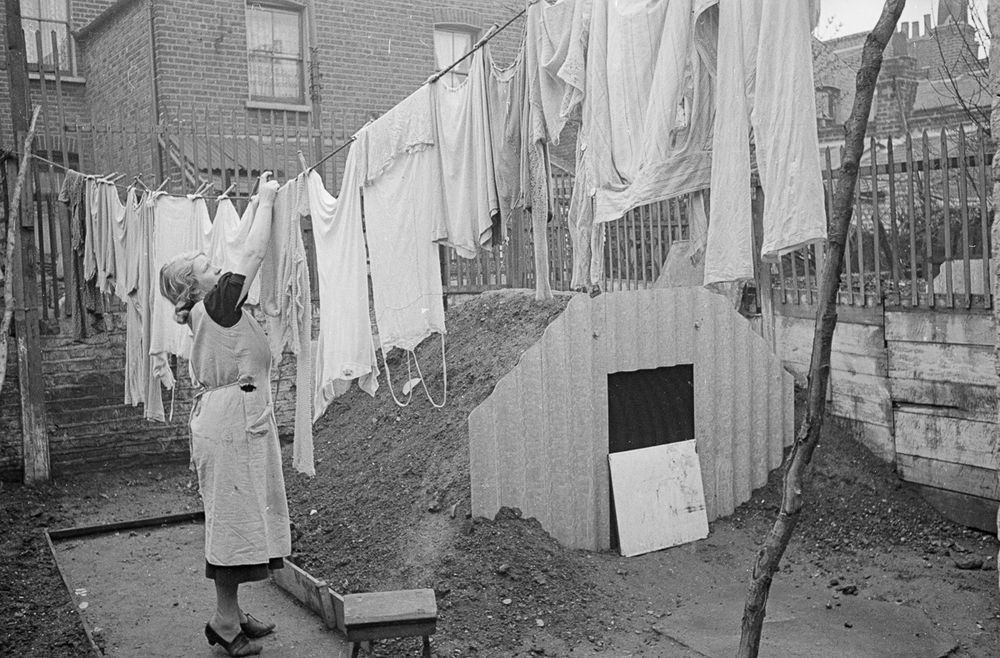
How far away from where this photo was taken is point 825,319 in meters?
3.27

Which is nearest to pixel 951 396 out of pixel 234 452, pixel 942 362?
pixel 942 362

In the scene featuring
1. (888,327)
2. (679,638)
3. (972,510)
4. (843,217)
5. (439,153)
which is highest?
(439,153)

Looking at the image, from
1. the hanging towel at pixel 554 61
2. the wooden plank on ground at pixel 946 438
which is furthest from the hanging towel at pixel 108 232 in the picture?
the wooden plank on ground at pixel 946 438

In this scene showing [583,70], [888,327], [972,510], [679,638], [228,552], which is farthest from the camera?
[888,327]

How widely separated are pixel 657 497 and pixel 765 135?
390 cm

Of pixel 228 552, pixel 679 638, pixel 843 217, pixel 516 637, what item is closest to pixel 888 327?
pixel 679 638

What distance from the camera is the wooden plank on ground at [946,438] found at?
6.41 metres

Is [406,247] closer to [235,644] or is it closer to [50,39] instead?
[235,644]

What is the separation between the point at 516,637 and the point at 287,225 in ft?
8.98

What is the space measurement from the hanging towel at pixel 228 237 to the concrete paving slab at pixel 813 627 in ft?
11.9

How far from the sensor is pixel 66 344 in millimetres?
9219

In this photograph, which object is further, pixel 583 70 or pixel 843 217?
pixel 583 70

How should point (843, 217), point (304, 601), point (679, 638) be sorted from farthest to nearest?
1. point (304, 601)
2. point (679, 638)
3. point (843, 217)

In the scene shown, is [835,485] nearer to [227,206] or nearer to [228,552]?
[228,552]
